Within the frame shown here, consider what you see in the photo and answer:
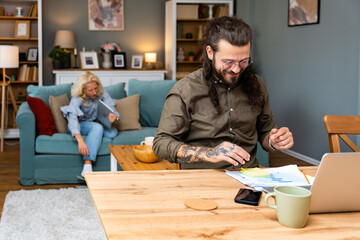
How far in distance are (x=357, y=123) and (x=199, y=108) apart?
0.75 metres

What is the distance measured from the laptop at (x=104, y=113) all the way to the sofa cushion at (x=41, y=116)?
1.46 ft

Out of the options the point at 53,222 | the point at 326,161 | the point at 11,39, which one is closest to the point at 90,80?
the point at 53,222

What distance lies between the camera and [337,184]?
1.11 metres

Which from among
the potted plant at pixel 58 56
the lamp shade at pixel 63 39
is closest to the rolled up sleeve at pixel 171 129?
the potted plant at pixel 58 56

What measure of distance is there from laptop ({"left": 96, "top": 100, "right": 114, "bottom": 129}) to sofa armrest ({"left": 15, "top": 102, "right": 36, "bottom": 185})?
60cm

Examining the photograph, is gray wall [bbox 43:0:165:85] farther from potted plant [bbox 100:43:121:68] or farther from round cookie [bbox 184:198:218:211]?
round cookie [bbox 184:198:218:211]

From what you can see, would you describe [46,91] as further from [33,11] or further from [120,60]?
[120,60]

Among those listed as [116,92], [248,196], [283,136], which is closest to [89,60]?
[116,92]

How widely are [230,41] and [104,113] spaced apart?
105 inches

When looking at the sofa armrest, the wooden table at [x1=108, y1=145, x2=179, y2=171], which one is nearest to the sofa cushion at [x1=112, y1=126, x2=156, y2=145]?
the sofa armrest

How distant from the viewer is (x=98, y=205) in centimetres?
116

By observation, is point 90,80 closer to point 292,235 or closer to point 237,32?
point 237,32

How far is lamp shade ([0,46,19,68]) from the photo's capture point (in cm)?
521

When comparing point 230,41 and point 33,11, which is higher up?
point 33,11
